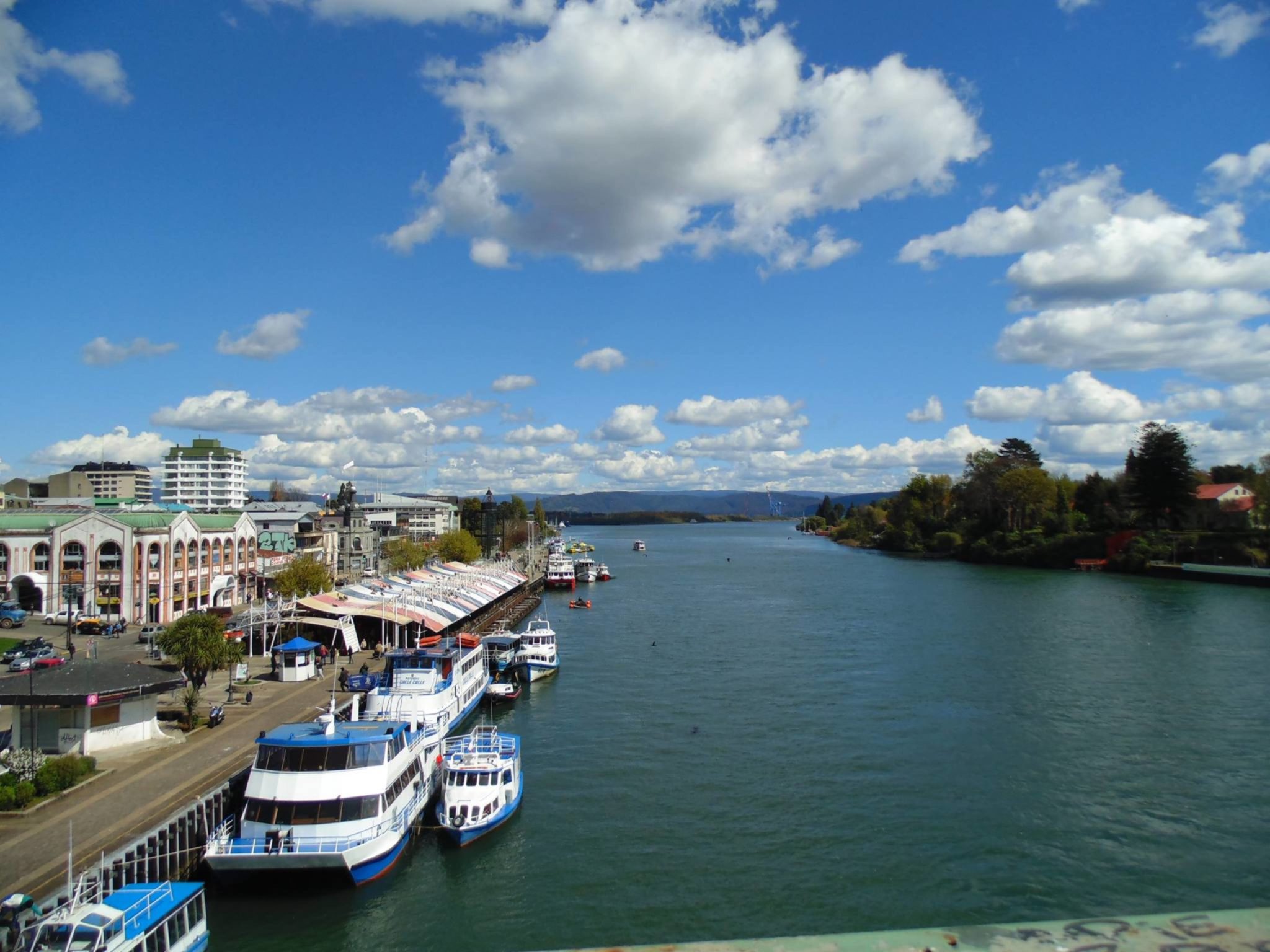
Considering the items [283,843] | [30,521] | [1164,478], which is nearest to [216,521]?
[30,521]

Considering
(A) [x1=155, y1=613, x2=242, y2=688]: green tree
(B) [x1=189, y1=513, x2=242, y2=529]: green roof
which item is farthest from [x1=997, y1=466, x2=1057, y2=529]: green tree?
(A) [x1=155, y1=613, x2=242, y2=688]: green tree

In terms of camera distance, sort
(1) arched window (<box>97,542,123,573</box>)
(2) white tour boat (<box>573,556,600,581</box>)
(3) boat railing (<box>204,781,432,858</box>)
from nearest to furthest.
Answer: (3) boat railing (<box>204,781,432,858</box>)
(1) arched window (<box>97,542,123,573</box>)
(2) white tour boat (<box>573,556,600,581</box>)

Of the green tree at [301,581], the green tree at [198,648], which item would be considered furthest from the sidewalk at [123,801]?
the green tree at [301,581]

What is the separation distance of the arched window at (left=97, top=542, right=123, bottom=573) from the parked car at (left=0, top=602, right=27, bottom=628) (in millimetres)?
4428

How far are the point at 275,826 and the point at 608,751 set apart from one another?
12.4 metres

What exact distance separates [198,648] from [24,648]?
16055 mm

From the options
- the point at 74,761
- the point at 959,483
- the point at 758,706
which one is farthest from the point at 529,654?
the point at 959,483

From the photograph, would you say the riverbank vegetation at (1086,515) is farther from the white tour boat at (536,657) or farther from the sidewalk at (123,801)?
the sidewalk at (123,801)

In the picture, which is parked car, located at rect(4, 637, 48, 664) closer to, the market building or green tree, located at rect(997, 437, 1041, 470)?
the market building

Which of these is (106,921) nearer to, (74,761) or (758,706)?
(74,761)

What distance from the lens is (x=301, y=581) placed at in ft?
176

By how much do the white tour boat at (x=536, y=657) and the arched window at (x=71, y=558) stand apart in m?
27.2

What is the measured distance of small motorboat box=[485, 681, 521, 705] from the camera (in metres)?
36.1

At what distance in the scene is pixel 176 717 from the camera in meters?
27.7
